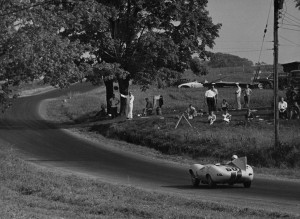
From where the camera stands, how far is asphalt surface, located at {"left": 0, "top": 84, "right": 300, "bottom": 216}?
1678cm

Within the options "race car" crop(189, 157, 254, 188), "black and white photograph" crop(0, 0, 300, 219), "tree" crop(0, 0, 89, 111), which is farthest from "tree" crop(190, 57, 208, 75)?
"race car" crop(189, 157, 254, 188)

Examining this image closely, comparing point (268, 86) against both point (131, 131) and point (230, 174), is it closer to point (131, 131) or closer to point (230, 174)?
point (131, 131)

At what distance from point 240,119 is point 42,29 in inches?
528

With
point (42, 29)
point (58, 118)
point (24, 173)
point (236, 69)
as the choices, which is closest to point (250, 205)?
point (24, 173)

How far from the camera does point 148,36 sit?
41.9 m

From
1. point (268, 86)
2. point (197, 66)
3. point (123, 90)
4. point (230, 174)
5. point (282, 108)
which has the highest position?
point (197, 66)

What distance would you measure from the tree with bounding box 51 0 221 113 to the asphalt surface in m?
5.98

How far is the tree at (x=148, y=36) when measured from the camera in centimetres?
4212

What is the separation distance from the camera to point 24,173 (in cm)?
2019

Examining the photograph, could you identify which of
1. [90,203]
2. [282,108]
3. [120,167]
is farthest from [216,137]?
[90,203]

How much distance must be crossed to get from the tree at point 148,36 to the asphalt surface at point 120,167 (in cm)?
598

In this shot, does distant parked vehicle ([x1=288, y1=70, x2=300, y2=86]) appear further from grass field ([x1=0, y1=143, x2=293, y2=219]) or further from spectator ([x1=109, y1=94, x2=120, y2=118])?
grass field ([x1=0, y1=143, x2=293, y2=219])

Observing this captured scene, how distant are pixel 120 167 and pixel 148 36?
17288mm

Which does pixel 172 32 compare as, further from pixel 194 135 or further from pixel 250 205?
pixel 250 205
